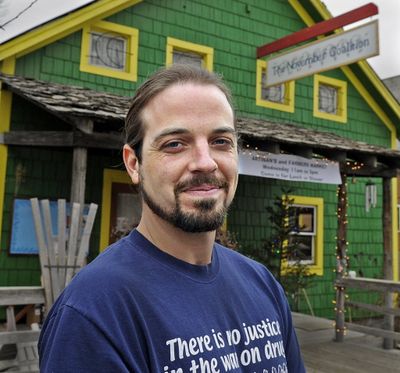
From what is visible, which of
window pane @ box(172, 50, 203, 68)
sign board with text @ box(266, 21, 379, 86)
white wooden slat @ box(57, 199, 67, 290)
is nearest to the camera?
white wooden slat @ box(57, 199, 67, 290)

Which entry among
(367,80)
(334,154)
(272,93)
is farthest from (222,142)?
(367,80)

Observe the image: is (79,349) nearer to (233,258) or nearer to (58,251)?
(233,258)

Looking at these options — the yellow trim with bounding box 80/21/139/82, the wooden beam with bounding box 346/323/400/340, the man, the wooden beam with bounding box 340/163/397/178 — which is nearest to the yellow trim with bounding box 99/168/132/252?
the yellow trim with bounding box 80/21/139/82

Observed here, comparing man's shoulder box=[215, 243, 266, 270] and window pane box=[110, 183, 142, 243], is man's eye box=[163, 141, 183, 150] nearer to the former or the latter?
man's shoulder box=[215, 243, 266, 270]

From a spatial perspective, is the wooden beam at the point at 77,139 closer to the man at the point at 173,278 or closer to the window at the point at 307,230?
the man at the point at 173,278

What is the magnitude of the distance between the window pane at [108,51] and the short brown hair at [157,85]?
24.9ft

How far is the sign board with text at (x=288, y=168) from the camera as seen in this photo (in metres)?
7.36

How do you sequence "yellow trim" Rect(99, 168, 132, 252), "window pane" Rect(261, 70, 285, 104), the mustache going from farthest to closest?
"window pane" Rect(261, 70, 285, 104)
"yellow trim" Rect(99, 168, 132, 252)
the mustache

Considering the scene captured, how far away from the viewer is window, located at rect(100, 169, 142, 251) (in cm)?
833

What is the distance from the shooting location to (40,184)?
7816 millimetres

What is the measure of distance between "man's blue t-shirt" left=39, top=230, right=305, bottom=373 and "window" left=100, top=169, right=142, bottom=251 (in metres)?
6.86

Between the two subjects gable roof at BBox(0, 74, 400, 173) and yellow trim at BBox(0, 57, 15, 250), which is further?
yellow trim at BBox(0, 57, 15, 250)

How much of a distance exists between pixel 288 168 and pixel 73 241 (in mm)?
4288

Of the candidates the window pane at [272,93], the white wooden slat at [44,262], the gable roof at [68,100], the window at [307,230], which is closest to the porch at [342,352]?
the window at [307,230]
